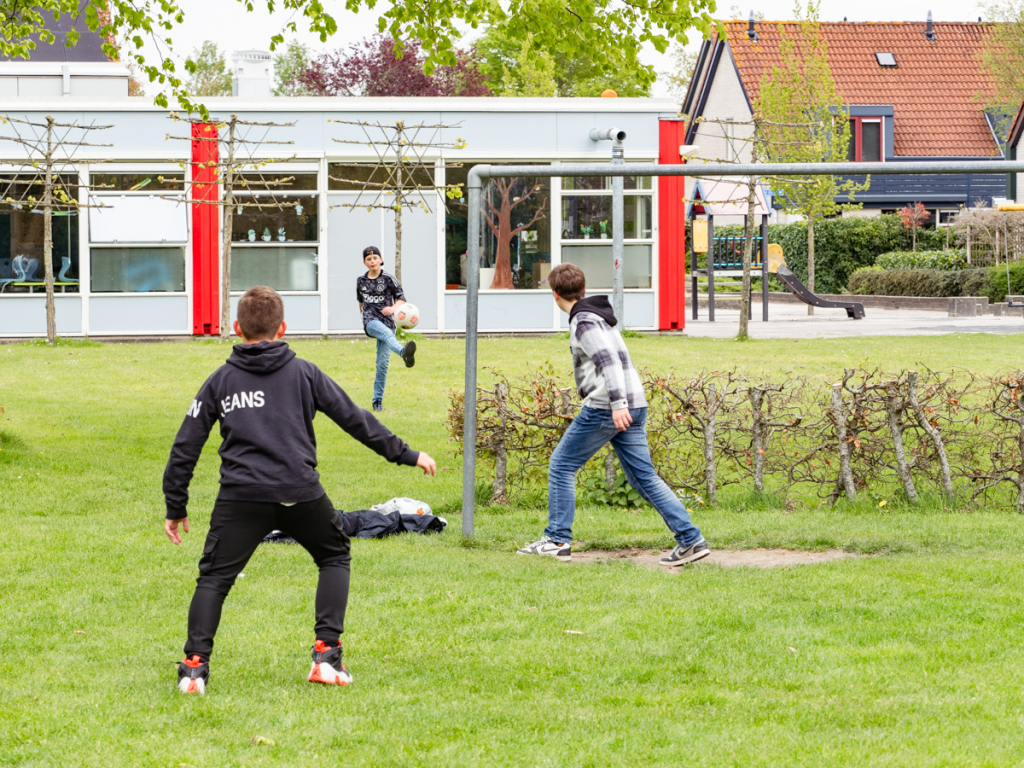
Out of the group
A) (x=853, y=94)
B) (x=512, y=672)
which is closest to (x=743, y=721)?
(x=512, y=672)

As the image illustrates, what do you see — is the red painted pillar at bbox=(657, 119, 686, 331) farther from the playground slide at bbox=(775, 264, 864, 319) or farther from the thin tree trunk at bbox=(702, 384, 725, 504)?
the thin tree trunk at bbox=(702, 384, 725, 504)

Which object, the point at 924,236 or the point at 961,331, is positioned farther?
the point at 924,236

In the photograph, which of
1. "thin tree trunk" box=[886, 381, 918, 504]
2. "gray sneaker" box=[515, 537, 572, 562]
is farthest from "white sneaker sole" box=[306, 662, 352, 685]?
"thin tree trunk" box=[886, 381, 918, 504]

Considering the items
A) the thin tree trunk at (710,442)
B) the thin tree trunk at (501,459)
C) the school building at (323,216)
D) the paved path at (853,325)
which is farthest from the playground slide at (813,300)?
the thin tree trunk at (501,459)

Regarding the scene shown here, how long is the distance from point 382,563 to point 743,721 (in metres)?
3.23

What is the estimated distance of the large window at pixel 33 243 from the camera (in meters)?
23.4

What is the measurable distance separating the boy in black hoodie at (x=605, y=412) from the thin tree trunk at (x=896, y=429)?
2034mm

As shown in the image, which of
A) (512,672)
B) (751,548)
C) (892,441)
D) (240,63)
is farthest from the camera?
(240,63)

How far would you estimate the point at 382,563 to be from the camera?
290 inches

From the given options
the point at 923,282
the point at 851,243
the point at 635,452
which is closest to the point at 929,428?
the point at 635,452

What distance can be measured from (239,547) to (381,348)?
8928 millimetres

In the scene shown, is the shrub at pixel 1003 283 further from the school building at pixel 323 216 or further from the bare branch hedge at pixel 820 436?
the bare branch hedge at pixel 820 436

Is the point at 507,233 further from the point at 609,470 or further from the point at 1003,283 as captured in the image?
the point at 609,470

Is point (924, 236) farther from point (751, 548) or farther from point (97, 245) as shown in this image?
point (751, 548)
